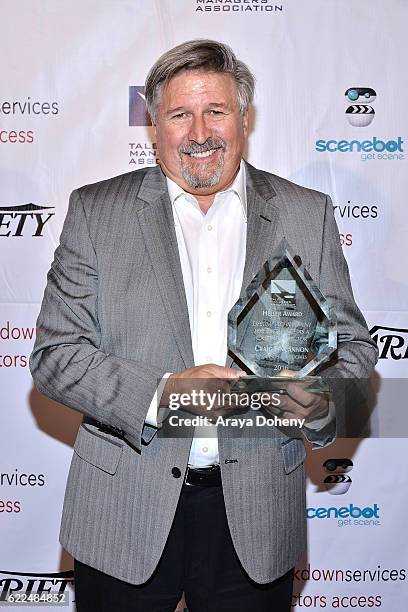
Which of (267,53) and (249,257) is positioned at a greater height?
(267,53)

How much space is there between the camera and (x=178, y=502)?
1578 millimetres

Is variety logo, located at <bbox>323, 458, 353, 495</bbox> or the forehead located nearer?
the forehead

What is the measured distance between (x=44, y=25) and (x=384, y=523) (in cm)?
182

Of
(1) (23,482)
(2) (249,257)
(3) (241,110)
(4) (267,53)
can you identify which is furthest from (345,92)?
(1) (23,482)

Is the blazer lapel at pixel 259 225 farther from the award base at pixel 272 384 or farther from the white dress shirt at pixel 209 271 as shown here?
the award base at pixel 272 384

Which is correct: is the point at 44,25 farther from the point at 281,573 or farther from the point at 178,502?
the point at 281,573

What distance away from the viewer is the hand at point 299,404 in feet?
4.50

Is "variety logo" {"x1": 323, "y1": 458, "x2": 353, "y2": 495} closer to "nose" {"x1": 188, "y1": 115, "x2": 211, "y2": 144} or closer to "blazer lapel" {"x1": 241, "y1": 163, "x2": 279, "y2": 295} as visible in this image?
"blazer lapel" {"x1": 241, "y1": 163, "x2": 279, "y2": 295}

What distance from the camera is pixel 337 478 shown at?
2545mm

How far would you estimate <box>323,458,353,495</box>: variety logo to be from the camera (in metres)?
2.54

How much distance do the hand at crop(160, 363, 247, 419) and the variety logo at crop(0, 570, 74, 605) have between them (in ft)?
4.63

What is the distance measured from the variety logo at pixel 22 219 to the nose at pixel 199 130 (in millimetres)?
961

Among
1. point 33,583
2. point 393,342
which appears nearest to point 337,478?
point 393,342

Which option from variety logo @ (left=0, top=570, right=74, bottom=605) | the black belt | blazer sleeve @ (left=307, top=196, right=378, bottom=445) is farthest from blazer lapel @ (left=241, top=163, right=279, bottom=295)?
variety logo @ (left=0, top=570, right=74, bottom=605)
